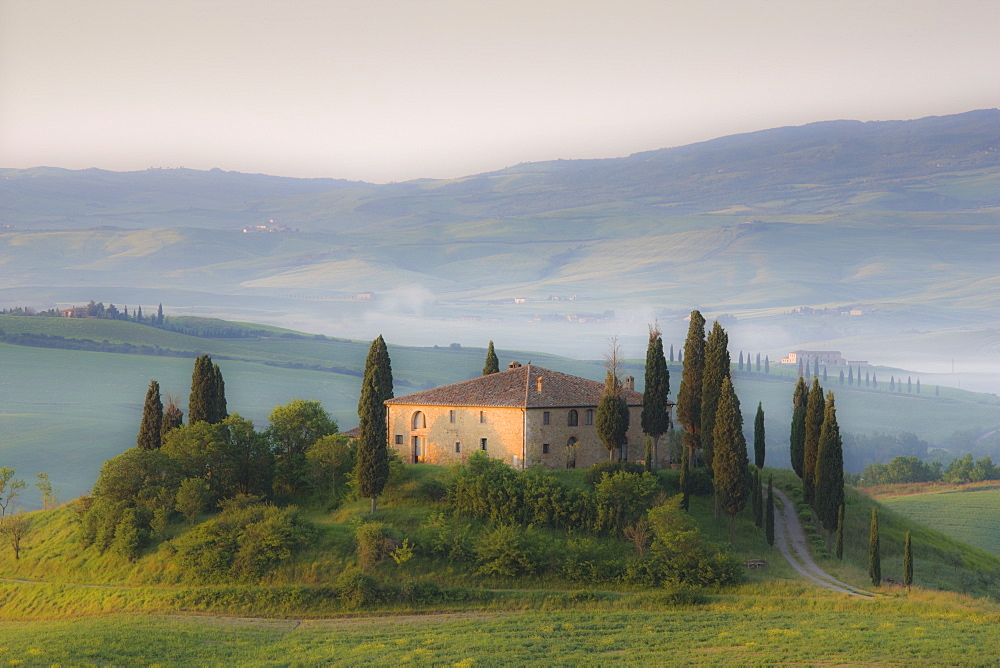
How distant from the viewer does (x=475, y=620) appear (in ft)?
161

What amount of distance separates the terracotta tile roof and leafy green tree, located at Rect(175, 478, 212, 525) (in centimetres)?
1387

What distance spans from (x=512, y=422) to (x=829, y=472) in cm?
1813

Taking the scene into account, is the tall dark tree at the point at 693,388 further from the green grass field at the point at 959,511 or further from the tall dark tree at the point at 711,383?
the green grass field at the point at 959,511

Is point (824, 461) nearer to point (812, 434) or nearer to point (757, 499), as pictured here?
point (812, 434)

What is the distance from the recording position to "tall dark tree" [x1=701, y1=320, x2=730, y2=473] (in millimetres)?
66269

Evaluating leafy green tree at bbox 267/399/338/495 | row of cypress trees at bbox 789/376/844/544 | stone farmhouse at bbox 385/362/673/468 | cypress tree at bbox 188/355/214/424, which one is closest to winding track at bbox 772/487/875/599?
row of cypress trees at bbox 789/376/844/544

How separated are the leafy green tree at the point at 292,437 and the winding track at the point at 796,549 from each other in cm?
2780

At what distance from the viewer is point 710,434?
6631cm

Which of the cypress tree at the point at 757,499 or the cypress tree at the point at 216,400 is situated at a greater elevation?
the cypress tree at the point at 216,400

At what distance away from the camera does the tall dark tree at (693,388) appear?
68.8 meters

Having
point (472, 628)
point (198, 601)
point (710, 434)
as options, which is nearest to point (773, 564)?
point (710, 434)

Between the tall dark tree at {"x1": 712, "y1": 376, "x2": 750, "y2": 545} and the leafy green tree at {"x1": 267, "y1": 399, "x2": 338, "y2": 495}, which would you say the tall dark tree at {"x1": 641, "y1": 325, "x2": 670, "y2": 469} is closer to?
the tall dark tree at {"x1": 712, "y1": 376, "x2": 750, "y2": 545}

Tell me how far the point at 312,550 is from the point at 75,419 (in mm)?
146120

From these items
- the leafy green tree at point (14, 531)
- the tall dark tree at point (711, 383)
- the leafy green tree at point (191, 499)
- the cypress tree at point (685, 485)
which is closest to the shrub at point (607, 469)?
the cypress tree at point (685, 485)
